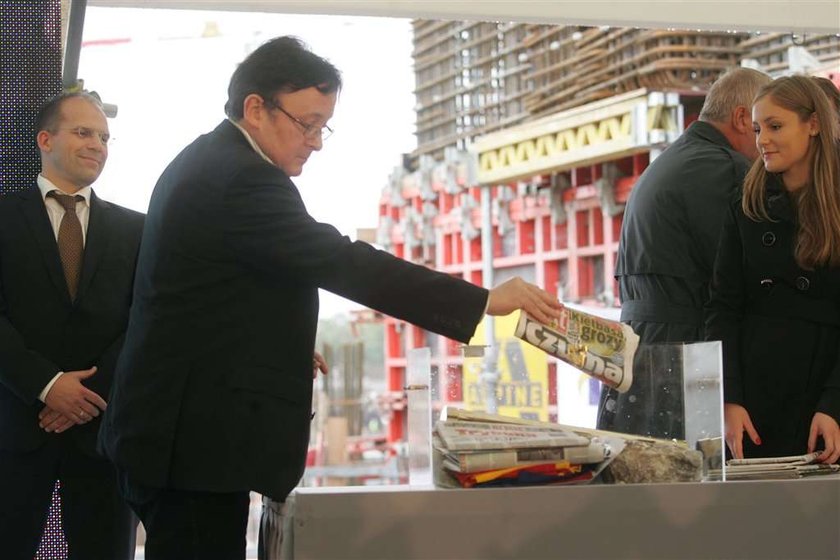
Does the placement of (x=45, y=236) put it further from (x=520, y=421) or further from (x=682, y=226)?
(x=682, y=226)

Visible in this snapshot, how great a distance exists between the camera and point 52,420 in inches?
103

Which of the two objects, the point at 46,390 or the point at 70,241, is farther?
the point at 70,241

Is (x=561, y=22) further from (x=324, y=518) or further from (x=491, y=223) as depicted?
(x=491, y=223)

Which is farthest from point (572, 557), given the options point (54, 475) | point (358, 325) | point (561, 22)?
point (358, 325)

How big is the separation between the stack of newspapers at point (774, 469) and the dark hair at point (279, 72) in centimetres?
95

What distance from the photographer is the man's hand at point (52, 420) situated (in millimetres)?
2621

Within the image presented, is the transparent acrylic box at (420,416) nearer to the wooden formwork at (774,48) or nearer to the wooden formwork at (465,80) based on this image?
the wooden formwork at (774,48)

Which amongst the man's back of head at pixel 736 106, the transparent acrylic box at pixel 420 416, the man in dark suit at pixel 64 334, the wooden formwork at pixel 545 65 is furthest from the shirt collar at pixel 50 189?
the wooden formwork at pixel 545 65

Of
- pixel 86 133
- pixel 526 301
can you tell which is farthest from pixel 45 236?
pixel 526 301

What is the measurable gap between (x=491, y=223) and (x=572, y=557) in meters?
8.23

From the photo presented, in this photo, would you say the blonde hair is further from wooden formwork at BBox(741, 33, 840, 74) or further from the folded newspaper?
wooden formwork at BBox(741, 33, 840, 74)

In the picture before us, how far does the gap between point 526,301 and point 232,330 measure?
0.47m

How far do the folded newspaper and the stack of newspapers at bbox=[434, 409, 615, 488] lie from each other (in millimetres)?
115

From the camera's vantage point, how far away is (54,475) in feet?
8.82
